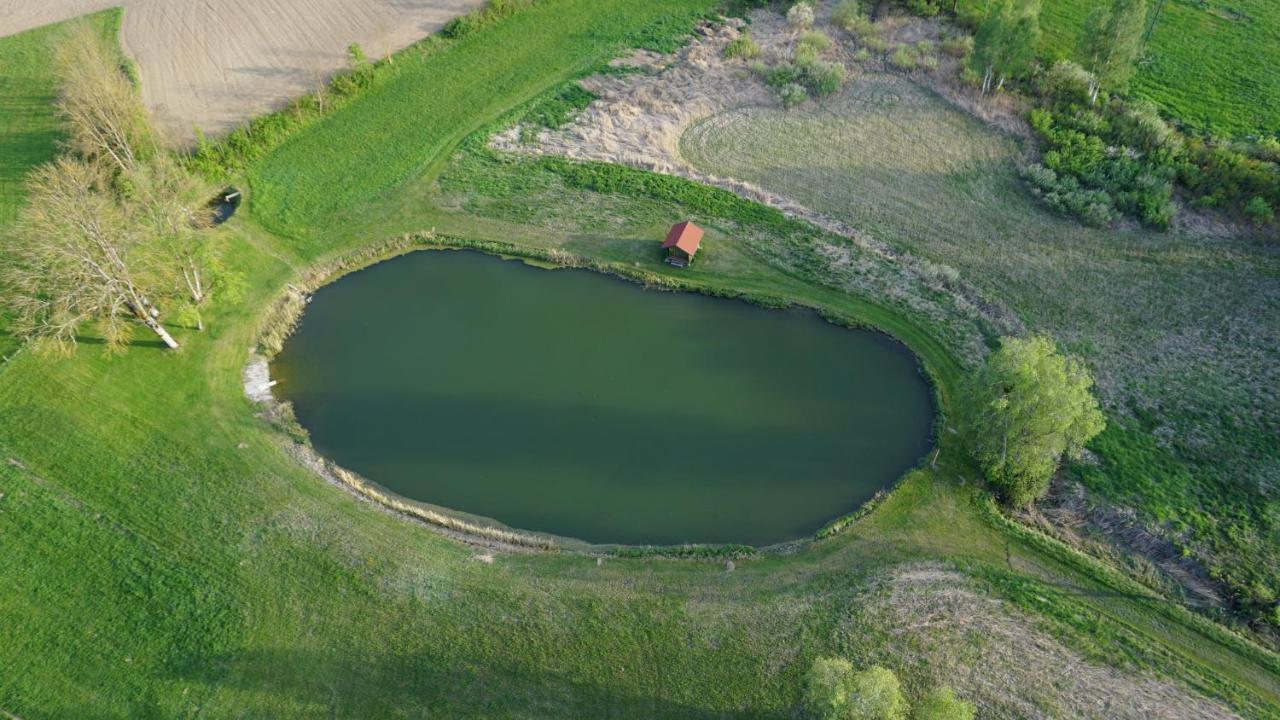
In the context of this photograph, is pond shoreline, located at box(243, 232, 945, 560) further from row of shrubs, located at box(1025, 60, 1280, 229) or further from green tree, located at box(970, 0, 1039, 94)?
green tree, located at box(970, 0, 1039, 94)

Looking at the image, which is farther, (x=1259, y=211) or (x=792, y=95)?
(x=792, y=95)

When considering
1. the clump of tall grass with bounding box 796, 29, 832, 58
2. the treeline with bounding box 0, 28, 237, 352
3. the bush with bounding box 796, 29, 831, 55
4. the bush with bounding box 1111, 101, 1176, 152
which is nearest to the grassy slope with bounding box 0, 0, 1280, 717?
the treeline with bounding box 0, 28, 237, 352

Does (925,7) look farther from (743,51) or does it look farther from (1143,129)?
(1143,129)

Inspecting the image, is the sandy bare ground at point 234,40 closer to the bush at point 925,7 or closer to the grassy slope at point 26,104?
the grassy slope at point 26,104

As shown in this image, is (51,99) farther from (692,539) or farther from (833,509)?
(833,509)

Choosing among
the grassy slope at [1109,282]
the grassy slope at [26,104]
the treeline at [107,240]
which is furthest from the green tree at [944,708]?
the grassy slope at [26,104]

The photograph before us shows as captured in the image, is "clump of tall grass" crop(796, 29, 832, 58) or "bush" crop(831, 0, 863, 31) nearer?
"clump of tall grass" crop(796, 29, 832, 58)

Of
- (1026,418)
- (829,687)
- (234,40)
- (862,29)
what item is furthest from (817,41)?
(829,687)
